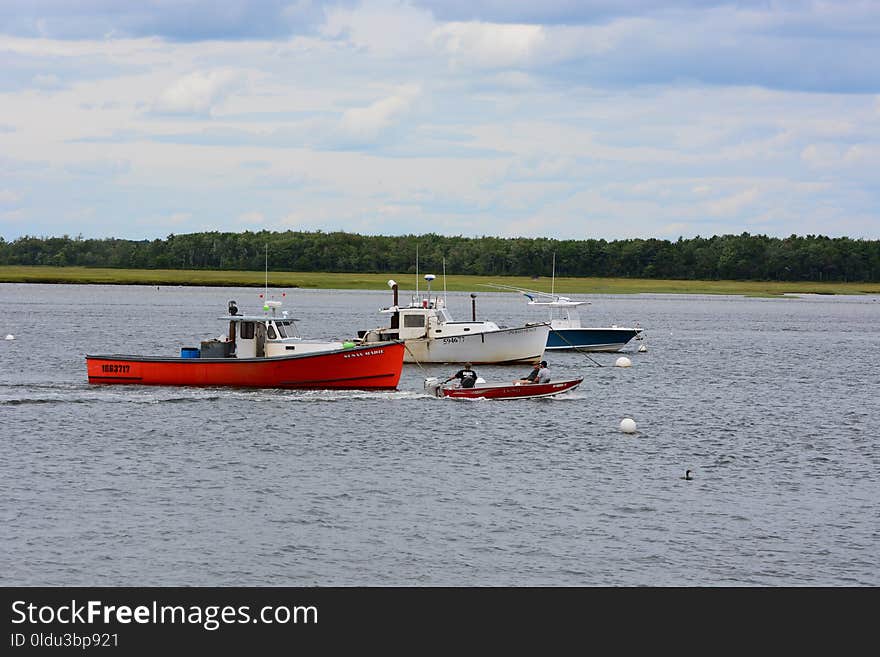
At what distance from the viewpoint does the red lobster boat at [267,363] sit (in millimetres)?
51344

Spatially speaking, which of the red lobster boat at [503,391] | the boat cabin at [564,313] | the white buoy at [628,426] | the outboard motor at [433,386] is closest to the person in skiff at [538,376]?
the red lobster boat at [503,391]

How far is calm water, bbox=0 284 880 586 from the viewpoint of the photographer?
87.1 ft

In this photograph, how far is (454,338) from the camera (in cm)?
6531

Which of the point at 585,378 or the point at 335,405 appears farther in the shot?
the point at 585,378

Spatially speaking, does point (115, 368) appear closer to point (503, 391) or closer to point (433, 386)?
point (433, 386)

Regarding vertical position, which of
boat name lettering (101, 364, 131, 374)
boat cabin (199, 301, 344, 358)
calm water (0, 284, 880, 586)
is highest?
boat cabin (199, 301, 344, 358)

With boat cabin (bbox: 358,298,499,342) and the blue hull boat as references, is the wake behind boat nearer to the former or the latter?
boat cabin (bbox: 358,298,499,342)

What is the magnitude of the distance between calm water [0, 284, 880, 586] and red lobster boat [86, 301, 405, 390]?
0.80 m

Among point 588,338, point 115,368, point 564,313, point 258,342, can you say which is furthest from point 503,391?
point 564,313

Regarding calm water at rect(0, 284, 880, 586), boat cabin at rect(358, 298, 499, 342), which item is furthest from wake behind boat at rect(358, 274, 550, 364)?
calm water at rect(0, 284, 880, 586)
